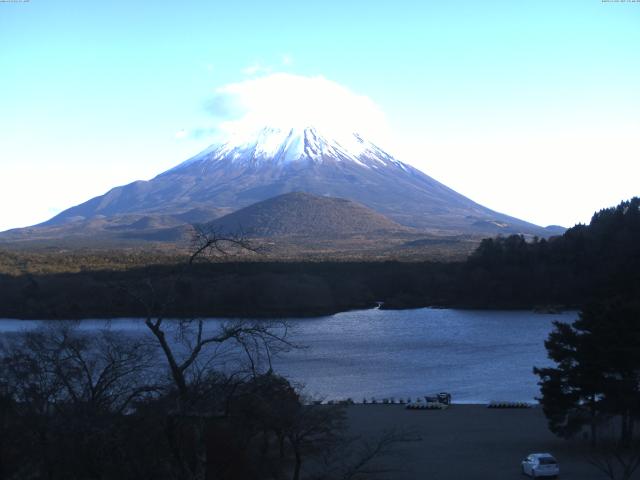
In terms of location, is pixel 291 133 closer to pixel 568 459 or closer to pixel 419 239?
pixel 419 239

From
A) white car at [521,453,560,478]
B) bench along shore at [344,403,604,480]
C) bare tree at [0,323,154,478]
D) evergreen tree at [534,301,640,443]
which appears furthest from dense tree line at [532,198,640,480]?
bare tree at [0,323,154,478]

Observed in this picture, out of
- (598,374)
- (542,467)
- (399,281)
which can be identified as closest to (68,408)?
(542,467)

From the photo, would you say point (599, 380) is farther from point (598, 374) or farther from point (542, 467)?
point (542, 467)

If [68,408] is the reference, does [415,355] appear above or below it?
below

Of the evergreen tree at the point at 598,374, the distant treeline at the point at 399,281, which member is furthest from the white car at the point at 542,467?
the distant treeline at the point at 399,281

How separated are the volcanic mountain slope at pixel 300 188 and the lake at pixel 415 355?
52287mm

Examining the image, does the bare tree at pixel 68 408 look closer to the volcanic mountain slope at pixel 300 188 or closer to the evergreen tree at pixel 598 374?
the evergreen tree at pixel 598 374

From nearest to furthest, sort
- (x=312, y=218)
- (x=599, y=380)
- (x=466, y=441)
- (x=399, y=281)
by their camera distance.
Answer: (x=599, y=380)
(x=466, y=441)
(x=399, y=281)
(x=312, y=218)

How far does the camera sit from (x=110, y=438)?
15.2 feet

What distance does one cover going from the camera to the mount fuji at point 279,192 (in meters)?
86.0

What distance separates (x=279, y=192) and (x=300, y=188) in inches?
96.9

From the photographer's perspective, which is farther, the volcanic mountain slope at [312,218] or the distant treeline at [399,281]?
the volcanic mountain slope at [312,218]

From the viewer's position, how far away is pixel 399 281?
4169 centimetres

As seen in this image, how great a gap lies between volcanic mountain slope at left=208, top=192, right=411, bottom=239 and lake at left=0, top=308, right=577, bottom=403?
4097 cm
